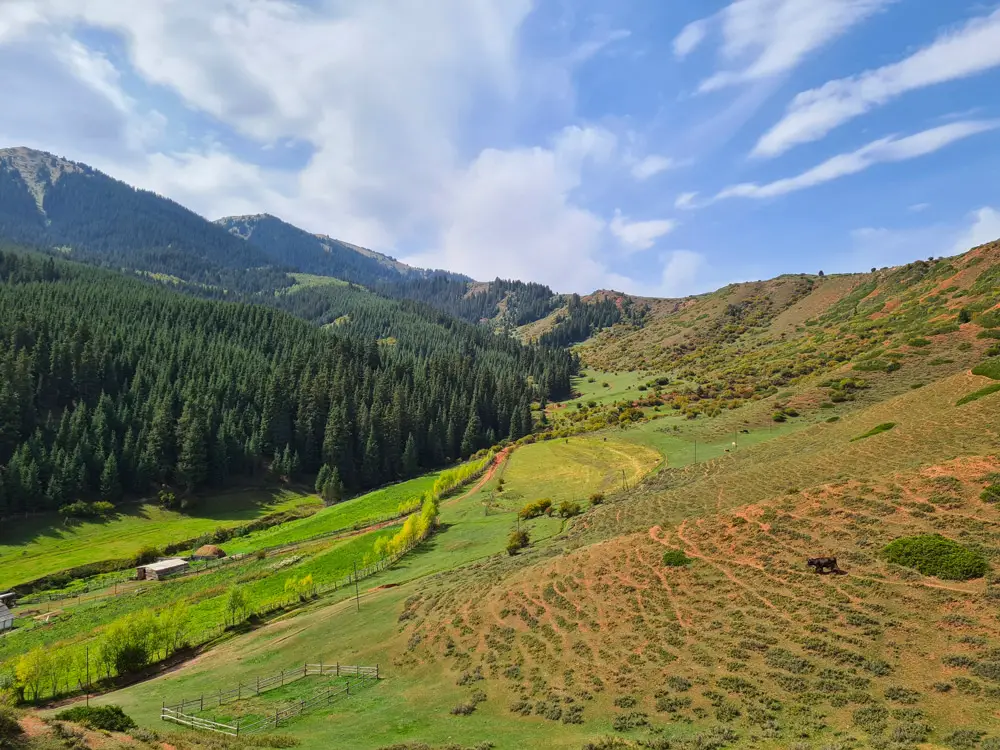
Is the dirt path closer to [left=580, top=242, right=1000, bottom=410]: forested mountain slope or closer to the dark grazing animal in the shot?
[left=580, top=242, right=1000, bottom=410]: forested mountain slope

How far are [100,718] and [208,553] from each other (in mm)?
64470

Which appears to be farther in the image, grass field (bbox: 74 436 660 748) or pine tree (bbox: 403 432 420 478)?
pine tree (bbox: 403 432 420 478)

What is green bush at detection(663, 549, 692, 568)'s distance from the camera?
113ft

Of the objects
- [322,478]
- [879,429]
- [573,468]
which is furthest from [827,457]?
[322,478]

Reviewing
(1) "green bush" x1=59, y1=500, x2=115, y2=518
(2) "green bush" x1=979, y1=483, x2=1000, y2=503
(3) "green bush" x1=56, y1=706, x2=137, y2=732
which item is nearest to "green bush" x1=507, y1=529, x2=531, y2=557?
(3) "green bush" x1=56, y1=706, x2=137, y2=732

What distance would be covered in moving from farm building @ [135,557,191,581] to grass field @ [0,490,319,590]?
11.9 meters

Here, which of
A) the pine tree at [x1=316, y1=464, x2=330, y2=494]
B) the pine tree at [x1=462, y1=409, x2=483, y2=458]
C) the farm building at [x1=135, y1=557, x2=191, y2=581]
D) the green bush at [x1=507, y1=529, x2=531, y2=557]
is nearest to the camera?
the green bush at [x1=507, y1=529, x2=531, y2=557]

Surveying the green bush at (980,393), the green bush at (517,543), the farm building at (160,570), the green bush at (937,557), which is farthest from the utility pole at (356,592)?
the green bush at (980,393)

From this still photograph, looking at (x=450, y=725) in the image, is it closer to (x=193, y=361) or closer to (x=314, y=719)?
(x=314, y=719)

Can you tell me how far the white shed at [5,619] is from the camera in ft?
189

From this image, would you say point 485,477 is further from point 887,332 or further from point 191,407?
point 887,332

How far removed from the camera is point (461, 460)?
144750 millimetres

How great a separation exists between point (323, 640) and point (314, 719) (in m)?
14.8

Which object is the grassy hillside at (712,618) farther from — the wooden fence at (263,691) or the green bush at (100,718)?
the green bush at (100,718)
